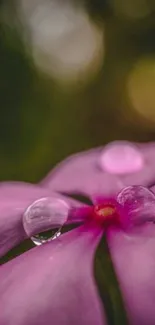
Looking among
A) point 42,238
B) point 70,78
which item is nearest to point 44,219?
point 42,238

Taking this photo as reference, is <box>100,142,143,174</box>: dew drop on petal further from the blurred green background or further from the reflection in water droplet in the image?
the blurred green background

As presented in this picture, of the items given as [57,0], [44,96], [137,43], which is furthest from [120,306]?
[57,0]

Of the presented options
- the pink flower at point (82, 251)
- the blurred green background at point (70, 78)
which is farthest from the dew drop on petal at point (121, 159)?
the blurred green background at point (70, 78)

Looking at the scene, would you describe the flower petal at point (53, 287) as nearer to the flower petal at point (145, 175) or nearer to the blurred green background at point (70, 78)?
the flower petal at point (145, 175)

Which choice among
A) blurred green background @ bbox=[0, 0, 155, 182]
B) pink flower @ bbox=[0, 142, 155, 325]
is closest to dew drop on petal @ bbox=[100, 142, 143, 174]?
pink flower @ bbox=[0, 142, 155, 325]

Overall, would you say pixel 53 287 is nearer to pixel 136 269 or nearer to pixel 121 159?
pixel 136 269

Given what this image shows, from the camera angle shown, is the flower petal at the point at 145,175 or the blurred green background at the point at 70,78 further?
the blurred green background at the point at 70,78

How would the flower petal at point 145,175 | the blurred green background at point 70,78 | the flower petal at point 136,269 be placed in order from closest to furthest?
the flower petal at point 136,269 < the flower petal at point 145,175 < the blurred green background at point 70,78

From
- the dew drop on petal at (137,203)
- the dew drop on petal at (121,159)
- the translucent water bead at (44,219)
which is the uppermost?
the dew drop on petal at (121,159)
